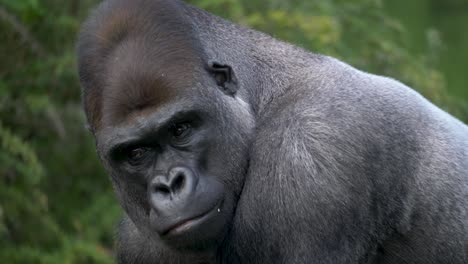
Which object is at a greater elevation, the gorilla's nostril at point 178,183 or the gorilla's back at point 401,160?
the gorilla's back at point 401,160

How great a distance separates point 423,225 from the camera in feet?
12.0

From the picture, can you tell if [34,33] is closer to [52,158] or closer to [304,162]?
[52,158]

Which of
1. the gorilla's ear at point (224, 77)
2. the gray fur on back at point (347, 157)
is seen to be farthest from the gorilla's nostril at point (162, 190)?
the gorilla's ear at point (224, 77)

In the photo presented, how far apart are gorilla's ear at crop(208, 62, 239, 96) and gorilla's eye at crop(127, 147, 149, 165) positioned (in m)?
0.40

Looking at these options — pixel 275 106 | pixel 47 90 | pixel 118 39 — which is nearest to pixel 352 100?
pixel 275 106

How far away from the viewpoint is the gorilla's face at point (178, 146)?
338cm

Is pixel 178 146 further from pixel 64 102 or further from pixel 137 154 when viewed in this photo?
pixel 64 102

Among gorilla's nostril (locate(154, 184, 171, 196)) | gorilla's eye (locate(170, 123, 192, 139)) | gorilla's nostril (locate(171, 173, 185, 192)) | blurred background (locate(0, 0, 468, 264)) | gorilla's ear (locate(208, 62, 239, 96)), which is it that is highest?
gorilla's ear (locate(208, 62, 239, 96))

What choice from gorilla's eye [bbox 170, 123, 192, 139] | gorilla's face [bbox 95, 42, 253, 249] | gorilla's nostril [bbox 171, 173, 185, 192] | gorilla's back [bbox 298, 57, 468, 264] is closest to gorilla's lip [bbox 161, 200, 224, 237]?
gorilla's face [bbox 95, 42, 253, 249]

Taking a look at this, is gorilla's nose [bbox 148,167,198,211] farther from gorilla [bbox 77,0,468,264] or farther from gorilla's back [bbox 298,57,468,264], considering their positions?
gorilla's back [bbox 298,57,468,264]

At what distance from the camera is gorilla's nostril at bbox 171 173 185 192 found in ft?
11.1

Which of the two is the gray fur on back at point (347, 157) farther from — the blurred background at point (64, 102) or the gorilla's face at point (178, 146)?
the blurred background at point (64, 102)

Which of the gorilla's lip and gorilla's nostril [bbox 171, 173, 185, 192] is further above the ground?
gorilla's nostril [bbox 171, 173, 185, 192]

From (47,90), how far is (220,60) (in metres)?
3.30
